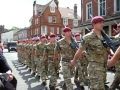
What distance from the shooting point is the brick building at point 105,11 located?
27602mm

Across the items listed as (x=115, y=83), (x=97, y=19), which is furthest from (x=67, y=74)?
(x=97, y=19)

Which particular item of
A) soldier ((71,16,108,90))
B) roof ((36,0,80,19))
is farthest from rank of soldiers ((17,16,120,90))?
roof ((36,0,80,19))

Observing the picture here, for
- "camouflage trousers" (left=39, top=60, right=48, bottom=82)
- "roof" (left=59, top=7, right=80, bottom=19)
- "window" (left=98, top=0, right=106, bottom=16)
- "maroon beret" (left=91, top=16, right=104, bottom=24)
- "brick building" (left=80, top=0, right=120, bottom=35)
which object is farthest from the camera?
"roof" (left=59, top=7, right=80, bottom=19)

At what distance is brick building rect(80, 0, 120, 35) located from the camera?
27602 millimetres

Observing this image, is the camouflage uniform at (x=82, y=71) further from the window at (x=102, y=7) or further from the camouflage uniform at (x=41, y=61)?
the window at (x=102, y=7)

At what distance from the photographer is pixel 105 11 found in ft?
102

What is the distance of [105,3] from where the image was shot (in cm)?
3153

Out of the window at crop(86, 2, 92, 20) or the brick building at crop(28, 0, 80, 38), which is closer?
the window at crop(86, 2, 92, 20)

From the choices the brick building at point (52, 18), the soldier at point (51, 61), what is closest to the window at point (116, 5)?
the soldier at point (51, 61)

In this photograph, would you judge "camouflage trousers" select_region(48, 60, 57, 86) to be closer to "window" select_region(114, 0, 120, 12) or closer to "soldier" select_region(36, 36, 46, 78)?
"soldier" select_region(36, 36, 46, 78)

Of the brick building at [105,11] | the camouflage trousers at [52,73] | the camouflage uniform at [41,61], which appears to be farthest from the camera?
the brick building at [105,11]

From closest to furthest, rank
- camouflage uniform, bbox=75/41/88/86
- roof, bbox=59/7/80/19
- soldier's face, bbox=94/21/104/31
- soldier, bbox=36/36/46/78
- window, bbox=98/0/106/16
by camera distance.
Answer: soldier's face, bbox=94/21/104/31 < camouflage uniform, bbox=75/41/88/86 < soldier, bbox=36/36/46/78 < window, bbox=98/0/106/16 < roof, bbox=59/7/80/19

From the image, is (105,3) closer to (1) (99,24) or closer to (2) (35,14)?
(1) (99,24)

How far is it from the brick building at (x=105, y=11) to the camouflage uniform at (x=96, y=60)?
17.1m
